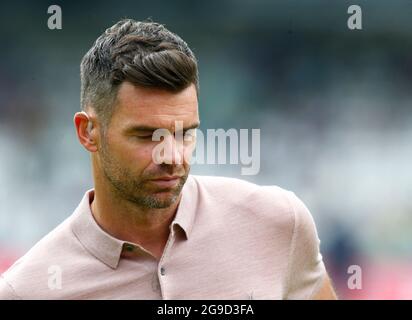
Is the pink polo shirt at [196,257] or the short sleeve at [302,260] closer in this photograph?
the pink polo shirt at [196,257]

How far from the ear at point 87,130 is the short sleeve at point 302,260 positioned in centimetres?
44

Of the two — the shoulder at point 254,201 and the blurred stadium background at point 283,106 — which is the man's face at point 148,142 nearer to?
the shoulder at point 254,201

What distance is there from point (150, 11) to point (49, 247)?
2.22m

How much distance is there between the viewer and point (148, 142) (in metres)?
1.42

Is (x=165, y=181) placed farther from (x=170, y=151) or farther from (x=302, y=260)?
(x=302, y=260)

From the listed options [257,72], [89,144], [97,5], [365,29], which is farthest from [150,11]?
[89,144]

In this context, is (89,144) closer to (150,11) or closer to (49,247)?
(49,247)

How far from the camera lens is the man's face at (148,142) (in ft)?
4.61

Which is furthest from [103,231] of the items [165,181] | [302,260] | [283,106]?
[283,106]

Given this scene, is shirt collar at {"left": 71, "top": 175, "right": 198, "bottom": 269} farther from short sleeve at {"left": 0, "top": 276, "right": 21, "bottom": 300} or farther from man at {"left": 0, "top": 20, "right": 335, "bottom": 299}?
short sleeve at {"left": 0, "top": 276, "right": 21, "bottom": 300}

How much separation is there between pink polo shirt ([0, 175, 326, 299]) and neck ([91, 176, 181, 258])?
1.1 inches

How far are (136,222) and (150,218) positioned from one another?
0.10 ft

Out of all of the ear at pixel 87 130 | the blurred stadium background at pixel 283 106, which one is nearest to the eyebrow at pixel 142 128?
the ear at pixel 87 130

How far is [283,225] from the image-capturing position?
1.54 m
